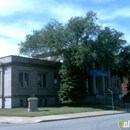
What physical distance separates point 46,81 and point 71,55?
23.5 ft

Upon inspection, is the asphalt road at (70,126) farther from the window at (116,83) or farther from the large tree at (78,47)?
the window at (116,83)

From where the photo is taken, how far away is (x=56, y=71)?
4181 centimetres

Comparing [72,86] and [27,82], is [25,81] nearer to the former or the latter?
[27,82]

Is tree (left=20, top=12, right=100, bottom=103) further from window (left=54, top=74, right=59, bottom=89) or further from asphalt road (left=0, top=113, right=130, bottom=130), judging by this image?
asphalt road (left=0, top=113, right=130, bottom=130)

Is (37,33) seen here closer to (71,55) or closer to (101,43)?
(71,55)

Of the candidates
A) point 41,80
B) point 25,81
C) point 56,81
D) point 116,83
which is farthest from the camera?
point 116,83

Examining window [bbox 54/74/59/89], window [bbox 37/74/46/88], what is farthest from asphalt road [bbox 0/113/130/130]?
window [bbox 54/74/59/89]

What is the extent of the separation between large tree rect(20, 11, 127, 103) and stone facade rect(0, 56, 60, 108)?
3.66 m

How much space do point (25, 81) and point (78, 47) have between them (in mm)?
9005

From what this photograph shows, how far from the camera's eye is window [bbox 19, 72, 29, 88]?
36562 mm

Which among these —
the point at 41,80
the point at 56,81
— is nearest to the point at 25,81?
the point at 41,80

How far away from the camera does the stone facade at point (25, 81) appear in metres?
35.2

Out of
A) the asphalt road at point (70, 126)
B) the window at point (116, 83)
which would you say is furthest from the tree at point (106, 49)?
the window at point (116, 83)

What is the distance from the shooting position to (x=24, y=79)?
36.9 metres
